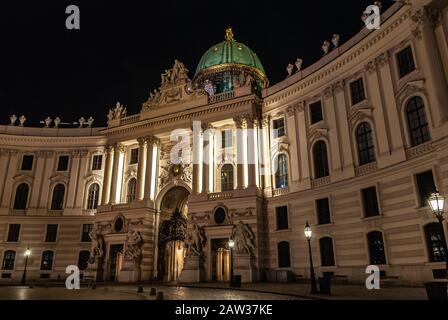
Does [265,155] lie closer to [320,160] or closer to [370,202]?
[320,160]

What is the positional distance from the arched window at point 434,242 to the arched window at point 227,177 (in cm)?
1901

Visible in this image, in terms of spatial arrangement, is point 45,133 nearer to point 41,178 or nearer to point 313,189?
point 41,178

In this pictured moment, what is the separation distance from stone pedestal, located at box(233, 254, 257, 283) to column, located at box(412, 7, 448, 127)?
1801 centimetres

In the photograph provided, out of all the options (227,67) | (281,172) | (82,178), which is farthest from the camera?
(227,67)

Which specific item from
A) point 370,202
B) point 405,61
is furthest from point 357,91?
point 370,202

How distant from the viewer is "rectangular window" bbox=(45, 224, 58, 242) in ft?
142

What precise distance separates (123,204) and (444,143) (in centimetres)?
3169

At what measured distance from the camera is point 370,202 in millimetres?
25906

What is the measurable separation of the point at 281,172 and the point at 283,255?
785 centimetres

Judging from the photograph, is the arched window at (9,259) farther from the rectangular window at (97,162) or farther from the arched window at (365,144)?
the arched window at (365,144)

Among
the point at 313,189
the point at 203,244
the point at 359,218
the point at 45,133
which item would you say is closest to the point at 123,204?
the point at 203,244

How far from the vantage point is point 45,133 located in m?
47.2

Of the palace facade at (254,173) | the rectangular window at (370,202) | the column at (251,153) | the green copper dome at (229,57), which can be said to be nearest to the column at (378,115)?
the palace facade at (254,173)
